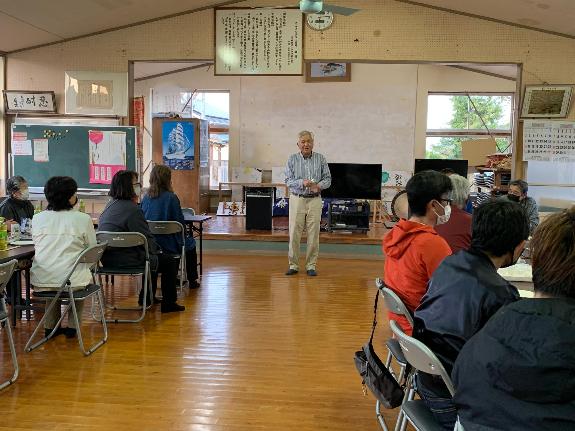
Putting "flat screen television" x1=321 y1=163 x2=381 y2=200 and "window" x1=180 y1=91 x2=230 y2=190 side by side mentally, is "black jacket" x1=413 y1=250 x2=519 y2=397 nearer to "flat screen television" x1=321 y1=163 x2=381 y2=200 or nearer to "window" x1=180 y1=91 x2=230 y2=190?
"flat screen television" x1=321 y1=163 x2=381 y2=200

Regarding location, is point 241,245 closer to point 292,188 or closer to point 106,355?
point 292,188

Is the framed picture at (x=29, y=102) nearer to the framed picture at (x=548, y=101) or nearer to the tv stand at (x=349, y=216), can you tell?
the tv stand at (x=349, y=216)

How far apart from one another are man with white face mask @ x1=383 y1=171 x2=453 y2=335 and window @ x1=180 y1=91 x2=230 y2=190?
876 centimetres

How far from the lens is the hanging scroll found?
643 centimetres

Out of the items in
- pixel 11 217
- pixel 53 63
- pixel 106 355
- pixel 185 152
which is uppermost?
pixel 53 63

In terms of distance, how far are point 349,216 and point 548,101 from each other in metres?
3.04

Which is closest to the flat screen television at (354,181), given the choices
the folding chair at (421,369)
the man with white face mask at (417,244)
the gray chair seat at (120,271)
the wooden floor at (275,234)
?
the wooden floor at (275,234)

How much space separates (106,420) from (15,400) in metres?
0.57

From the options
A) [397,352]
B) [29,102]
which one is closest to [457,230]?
[397,352]

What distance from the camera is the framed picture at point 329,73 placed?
34.7 ft

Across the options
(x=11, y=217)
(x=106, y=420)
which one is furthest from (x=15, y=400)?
(x=11, y=217)

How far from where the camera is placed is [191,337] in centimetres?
384

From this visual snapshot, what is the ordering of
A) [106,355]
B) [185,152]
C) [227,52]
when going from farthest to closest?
[185,152], [227,52], [106,355]

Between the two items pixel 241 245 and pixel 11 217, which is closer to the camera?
pixel 11 217
